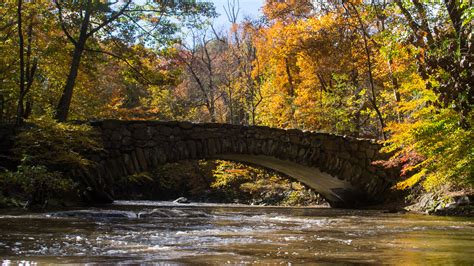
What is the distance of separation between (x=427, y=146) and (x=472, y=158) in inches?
42.4

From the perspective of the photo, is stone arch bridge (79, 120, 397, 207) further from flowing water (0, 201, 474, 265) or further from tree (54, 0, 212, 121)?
flowing water (0, 201, 474, 265)

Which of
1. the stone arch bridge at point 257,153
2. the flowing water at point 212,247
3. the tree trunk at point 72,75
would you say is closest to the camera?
the flowing water at point 212,247

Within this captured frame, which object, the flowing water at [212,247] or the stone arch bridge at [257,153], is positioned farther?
the stone arch bridge at [257,153]

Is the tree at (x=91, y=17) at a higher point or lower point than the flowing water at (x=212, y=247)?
higher

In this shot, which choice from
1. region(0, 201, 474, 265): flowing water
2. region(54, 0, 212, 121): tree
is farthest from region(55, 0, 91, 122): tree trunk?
region(0, 201, 474, 265): flowing water

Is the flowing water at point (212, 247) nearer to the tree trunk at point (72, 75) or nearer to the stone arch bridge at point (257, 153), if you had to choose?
the stone arch bridge at point (257, 153)

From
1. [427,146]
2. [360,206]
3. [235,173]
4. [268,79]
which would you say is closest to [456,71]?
[427,146]

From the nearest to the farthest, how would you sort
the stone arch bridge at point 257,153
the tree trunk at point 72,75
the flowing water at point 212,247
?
the flowing water at point 212,247, the stone arch bridge at point 257,153, the tree trunk at point 72,75

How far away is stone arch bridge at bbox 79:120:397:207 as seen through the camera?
12383 millimetres

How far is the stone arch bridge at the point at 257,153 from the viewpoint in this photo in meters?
12.4

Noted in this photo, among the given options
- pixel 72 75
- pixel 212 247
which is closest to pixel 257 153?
pixel 72 75

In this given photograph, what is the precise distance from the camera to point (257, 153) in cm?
1447

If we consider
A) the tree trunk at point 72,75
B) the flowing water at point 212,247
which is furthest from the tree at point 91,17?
the flowing water at point 212,247

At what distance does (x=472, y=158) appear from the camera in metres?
9.21
